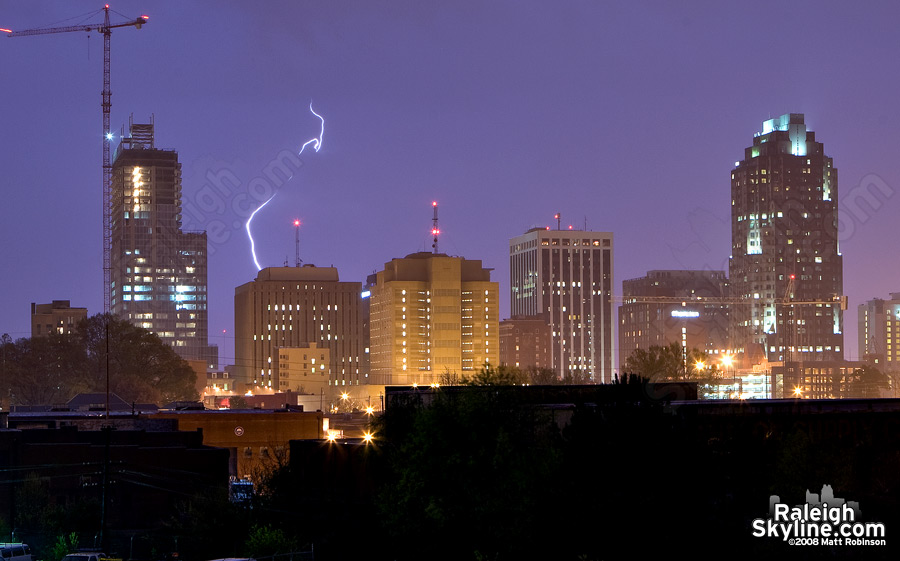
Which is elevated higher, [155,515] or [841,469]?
[841,469]

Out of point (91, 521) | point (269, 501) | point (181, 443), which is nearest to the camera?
point (269, 501)

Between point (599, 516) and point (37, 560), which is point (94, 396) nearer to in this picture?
point (37, 560)

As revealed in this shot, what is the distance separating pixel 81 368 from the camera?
194m

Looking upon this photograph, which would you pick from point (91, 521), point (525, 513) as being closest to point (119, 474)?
point (91, 521)

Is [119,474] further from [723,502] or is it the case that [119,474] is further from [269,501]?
[723,502]

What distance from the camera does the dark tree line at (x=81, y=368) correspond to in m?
188

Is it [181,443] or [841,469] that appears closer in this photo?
[841,469]

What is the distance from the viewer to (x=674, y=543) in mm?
43781

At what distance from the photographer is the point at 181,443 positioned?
7462 centimetres

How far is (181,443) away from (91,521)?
9.48 metres

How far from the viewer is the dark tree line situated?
187750mm

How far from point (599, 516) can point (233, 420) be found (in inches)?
2317

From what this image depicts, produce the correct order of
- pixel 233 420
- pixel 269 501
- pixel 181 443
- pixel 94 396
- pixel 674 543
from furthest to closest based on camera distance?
pixel 94 396, pixel 233 420, pixel 181 443, pixel 269 501, pixel 674 543

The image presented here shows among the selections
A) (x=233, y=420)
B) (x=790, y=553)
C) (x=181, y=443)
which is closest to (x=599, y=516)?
(x=790, y=553)
